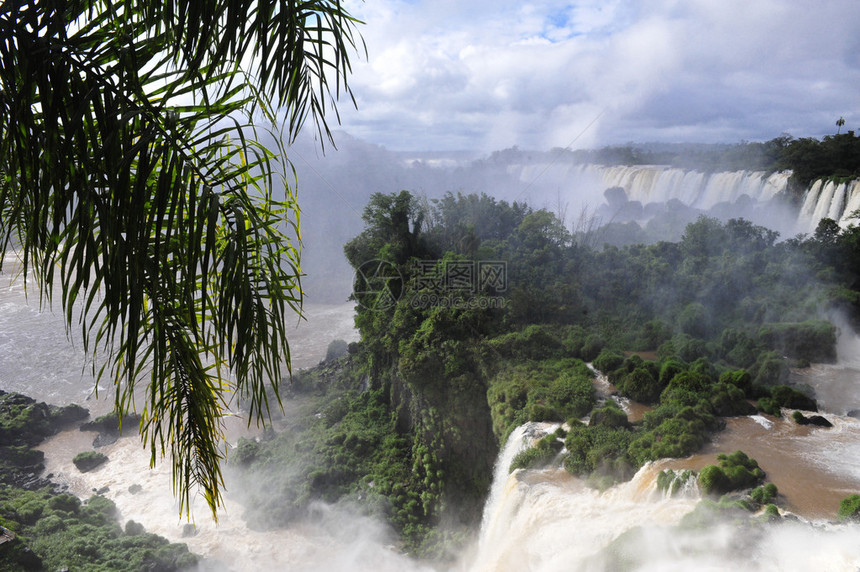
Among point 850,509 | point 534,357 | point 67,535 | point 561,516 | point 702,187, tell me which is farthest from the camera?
point 702,187

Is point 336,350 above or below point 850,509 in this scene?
below

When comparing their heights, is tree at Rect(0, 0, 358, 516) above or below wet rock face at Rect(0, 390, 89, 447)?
above

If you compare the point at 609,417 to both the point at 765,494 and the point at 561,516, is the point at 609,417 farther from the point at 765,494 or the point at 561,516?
the point at 765,494

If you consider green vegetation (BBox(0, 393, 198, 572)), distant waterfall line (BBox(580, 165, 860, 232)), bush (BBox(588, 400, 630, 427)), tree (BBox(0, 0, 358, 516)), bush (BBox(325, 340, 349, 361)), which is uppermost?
distant waterfall line (BBox(580, 165, 860, 232))

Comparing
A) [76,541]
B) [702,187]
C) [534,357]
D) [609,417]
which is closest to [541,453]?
[609,417]

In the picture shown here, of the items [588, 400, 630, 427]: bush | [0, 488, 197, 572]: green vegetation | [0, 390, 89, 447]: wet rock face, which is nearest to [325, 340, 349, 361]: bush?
[0, 390, 89, 447]: wet rock face

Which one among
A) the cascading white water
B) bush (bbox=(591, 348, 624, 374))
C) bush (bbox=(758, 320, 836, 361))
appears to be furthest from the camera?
the cascading white water

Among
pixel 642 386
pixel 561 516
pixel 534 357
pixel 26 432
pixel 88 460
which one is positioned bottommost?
pixel 26 432

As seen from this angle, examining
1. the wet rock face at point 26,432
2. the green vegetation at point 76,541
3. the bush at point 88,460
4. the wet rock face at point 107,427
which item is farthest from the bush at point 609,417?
the wet rock face at point 107,427

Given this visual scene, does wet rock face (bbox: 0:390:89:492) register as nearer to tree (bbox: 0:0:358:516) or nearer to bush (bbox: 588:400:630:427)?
bush (bbox: 588:400:630:427)

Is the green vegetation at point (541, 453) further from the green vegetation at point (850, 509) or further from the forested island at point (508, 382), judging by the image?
the green vegetation at point (850, 509)
